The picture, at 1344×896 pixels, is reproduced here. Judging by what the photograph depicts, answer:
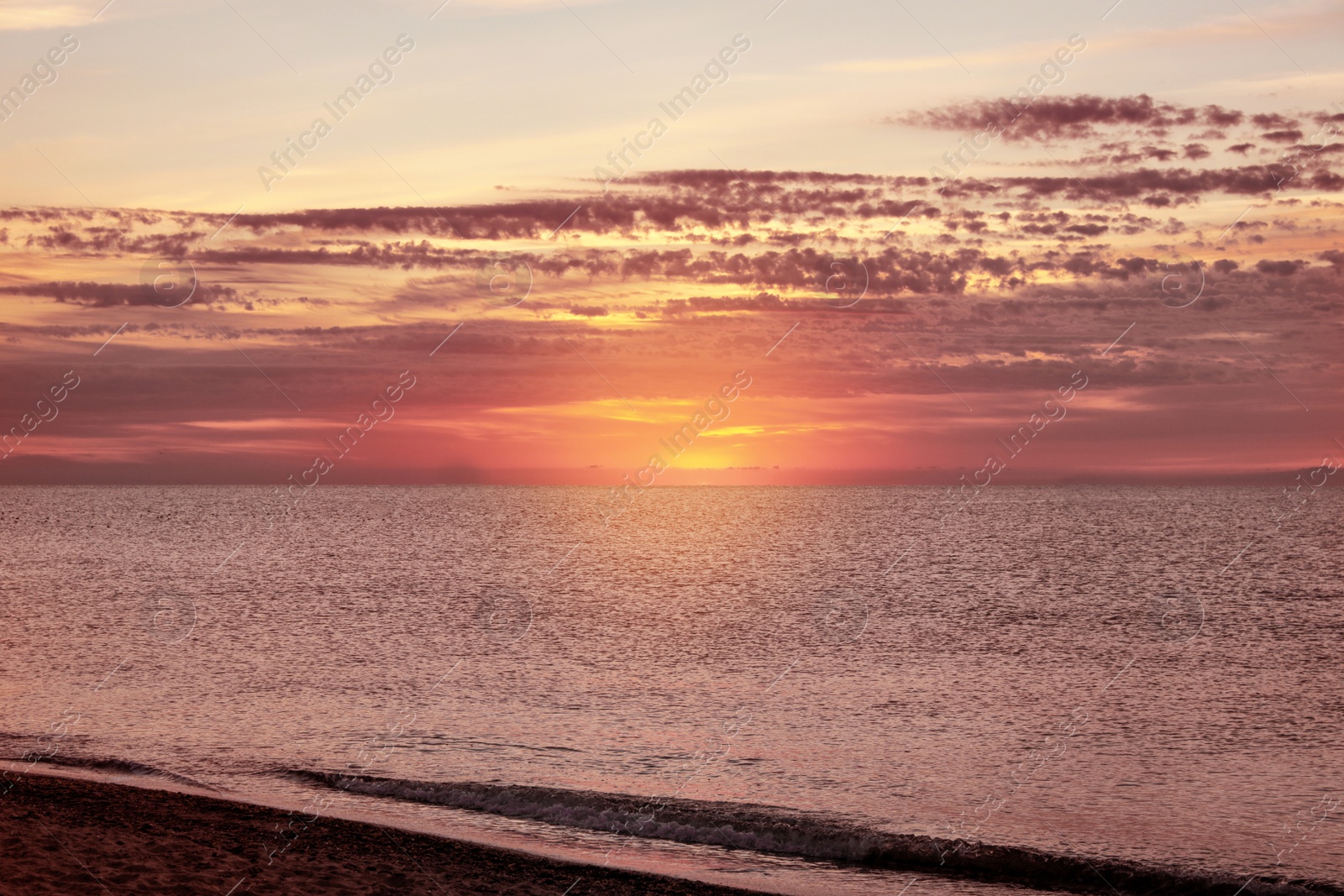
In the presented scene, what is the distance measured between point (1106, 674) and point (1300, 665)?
7775mm

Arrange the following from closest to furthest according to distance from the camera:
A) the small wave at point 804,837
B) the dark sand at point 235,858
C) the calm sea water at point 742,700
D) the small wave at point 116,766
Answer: the dark sand at point 235,858 < the small wave at point 804,837 < the calm sea water at point 742,700 < the small wave at point 116,766

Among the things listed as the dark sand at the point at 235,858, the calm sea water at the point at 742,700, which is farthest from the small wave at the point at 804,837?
the dark sand at the point at 235,858

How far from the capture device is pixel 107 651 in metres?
39.7

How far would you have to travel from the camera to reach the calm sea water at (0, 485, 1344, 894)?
2014 centimetres

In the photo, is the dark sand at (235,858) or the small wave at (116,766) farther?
the small wave at (116,766)

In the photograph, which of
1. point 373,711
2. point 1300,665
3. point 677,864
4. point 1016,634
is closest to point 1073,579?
point 1016,634

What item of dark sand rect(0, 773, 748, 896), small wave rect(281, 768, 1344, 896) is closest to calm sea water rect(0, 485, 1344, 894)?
small wave rect(281, 768, 1344, 896)

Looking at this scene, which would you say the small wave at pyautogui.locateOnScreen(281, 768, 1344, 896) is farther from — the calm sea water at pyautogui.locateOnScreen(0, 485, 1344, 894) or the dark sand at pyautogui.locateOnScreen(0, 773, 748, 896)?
the dark sand at pyautogui.locateOnScreen(0, 773, 748, 896)

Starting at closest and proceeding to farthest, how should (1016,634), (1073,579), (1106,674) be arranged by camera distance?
(1106,674), (1016,634), (1073,579)

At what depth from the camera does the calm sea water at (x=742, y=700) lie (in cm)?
2014

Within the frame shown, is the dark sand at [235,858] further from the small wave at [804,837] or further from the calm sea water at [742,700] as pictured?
the small wave at [804,837]

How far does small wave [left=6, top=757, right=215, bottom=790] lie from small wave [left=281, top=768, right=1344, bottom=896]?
2.49m

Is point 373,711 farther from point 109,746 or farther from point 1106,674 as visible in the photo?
point 1106,674

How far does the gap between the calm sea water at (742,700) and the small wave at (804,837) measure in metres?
0.25
